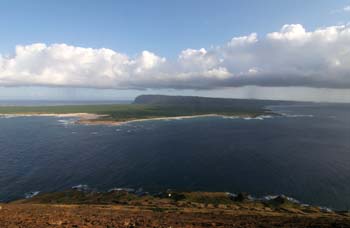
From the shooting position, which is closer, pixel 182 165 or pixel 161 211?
pixel 161 211

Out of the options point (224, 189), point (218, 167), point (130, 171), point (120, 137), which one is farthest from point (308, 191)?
point (120, 137)

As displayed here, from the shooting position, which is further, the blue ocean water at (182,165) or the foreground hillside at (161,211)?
the blue ocean water at (182,165)

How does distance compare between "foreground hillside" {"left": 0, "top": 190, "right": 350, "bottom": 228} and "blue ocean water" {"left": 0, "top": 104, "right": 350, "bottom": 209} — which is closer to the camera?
"foreground hillside" {"left": 0, "top": 190, "right": 350, "bottom": 228}

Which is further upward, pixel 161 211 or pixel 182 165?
pixel 161 211

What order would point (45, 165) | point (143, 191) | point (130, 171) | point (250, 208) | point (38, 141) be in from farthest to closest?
point (38, 141) → point (45, 165) → point (130, 171) → point (143, 191) → point (250, 208)

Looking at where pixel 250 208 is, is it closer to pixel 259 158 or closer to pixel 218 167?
pixel 218 167
